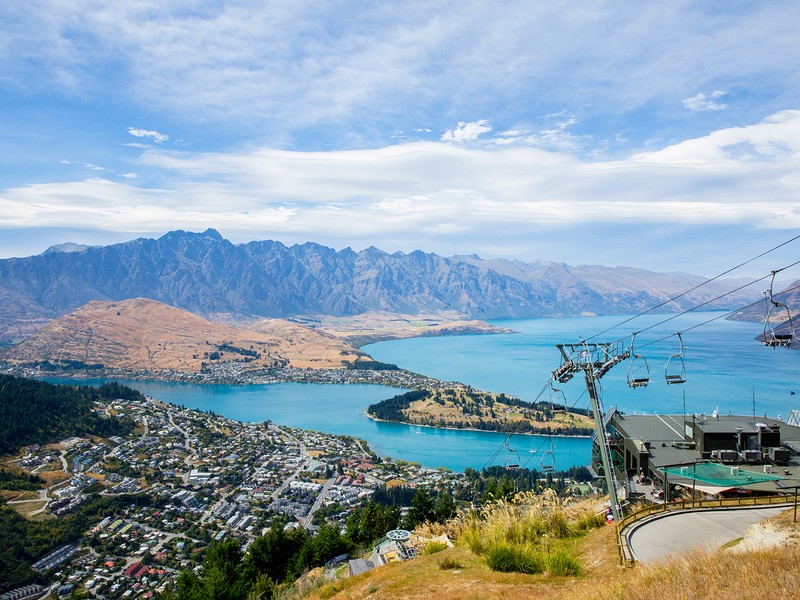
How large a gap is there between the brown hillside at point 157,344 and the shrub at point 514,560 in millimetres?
142553

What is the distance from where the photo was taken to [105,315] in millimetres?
179875

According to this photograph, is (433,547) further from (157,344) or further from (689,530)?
(157,344)

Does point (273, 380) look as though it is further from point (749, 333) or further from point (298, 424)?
point (749, 333)

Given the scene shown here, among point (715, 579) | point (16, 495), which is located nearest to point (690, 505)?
point (715, 579)

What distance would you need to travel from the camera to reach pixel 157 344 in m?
162

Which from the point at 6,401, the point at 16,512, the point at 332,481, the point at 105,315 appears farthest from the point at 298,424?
the point at 105,315

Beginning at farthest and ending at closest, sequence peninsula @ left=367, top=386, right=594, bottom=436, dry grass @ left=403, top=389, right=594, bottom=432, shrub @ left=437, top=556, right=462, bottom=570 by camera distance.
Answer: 1. dry grass @ left=403, top=389, right=594, bottom=432
2. peninsula @ left=367, top=386, right=594, bottom=436
3. shrub @ left=437, top=556, right=462, bottom=570

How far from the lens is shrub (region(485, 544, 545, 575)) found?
23.0 feet

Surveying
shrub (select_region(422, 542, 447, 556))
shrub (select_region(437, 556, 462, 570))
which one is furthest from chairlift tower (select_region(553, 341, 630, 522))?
shrub (select_region(437, 556, 462, 570))

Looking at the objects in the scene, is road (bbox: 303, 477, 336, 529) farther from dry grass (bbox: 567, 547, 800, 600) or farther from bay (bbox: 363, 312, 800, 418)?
dry grass (bbox: 567, 547, 800, 600)

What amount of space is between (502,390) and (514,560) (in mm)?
99379

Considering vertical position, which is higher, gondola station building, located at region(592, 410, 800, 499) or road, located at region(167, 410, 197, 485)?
gondola station building, located at region(592, 410, 800, 499)

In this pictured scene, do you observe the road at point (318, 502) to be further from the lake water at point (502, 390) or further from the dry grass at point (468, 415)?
the dry grass at point (468, 415)

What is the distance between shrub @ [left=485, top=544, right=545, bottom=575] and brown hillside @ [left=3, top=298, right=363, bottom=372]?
14255 centimetres
